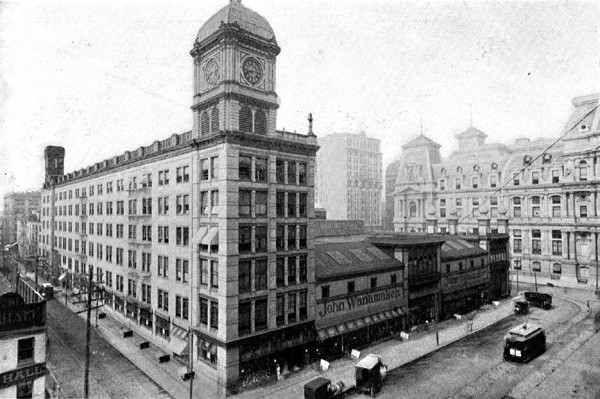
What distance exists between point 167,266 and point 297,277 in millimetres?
12581

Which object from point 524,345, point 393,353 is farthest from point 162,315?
point 524,345

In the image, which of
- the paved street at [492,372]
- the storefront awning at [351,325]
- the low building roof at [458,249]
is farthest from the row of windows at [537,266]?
the storefront awning at [351,325]

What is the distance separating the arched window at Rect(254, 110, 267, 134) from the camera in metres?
29.3

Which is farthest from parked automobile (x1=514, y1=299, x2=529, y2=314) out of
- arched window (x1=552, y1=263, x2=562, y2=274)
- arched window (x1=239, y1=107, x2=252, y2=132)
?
arched window (x1=239, y1=107, x2=252, y2=132)

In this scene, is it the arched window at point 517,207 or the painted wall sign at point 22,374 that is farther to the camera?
the arched window at point 517,207

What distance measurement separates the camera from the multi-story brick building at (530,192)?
6150 centimetres

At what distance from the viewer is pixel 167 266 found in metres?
33.8

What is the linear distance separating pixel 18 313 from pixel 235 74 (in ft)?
70.7

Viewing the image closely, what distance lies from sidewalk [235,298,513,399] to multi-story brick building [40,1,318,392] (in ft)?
6.93

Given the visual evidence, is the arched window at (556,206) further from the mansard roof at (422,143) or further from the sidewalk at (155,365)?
the sidewalk at (155,365)

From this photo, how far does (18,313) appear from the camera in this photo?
901 inches

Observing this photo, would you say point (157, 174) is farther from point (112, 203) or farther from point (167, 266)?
point (112, 203)

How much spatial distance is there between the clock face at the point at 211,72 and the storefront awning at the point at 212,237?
1168 cm

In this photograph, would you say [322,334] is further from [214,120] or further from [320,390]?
[214,120]
